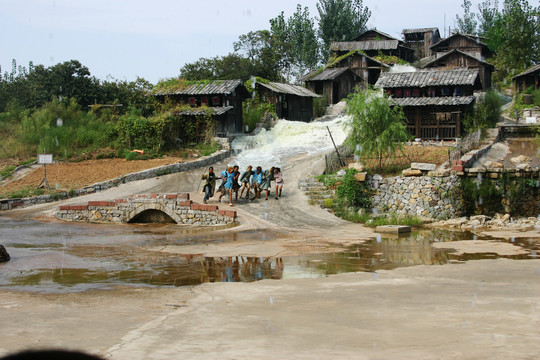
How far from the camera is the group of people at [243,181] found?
2344cm

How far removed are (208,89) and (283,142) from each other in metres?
6.33

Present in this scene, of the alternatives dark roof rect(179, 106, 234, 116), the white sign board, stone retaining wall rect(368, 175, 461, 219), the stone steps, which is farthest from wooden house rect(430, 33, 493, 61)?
the white sign board

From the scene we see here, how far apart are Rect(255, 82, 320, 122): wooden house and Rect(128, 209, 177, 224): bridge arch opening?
73.4 feet

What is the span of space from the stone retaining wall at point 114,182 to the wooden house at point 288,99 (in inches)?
489

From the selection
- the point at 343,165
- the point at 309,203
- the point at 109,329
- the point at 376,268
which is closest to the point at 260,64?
the point at 343,165

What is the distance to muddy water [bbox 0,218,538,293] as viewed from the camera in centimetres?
1248

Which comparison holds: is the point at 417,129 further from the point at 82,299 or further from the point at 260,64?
the point at 82,299

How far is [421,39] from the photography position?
69938mm

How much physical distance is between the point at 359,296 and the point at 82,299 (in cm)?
507

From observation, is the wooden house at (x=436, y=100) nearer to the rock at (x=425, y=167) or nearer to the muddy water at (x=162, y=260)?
the rock at (x=425, y=167)

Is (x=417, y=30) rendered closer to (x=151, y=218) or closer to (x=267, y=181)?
(x=267, y=181)

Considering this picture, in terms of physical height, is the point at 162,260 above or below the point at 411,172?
below

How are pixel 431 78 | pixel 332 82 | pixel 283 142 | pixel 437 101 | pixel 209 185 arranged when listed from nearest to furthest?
pixel 209 185
pixel 437 101
pixel 431 78
pixel 283 142
pixel 332 82

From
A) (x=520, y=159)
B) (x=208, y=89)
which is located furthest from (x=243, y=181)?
(x=208, y=89)
